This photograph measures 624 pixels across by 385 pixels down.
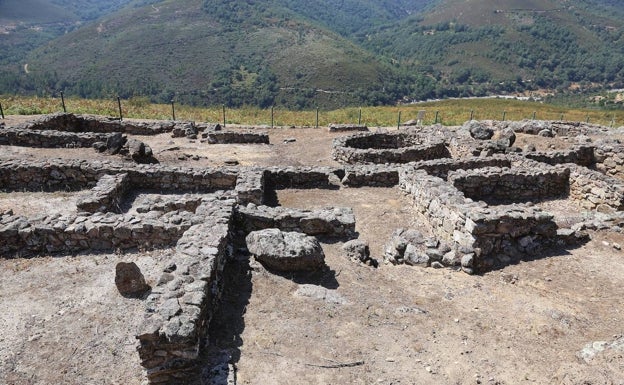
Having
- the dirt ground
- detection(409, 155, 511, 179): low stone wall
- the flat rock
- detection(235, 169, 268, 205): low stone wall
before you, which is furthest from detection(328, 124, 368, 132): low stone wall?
the flat rock

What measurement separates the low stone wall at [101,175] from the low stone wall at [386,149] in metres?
7.28

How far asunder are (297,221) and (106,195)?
279 inches

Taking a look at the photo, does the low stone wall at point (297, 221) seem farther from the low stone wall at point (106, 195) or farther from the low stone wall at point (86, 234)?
the low stone wall at point (106, 195)

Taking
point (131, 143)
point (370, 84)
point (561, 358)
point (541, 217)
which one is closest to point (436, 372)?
point (561, 358)

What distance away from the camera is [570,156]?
2097 centimetres

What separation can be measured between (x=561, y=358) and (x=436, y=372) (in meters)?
2.42

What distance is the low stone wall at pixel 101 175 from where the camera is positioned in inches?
658

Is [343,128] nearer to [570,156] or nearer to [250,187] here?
[570,156]

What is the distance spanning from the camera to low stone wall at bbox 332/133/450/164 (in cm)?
2162

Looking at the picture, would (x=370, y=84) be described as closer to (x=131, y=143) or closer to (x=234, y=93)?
(x=234, y=93)

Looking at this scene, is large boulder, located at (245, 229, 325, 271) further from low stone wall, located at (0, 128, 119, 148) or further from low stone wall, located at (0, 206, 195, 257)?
low stone wall, located at (0, 128, 119, 148)

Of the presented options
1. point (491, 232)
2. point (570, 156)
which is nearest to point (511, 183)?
point (491, 232)

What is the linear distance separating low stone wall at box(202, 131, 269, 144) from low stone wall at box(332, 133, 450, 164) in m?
5.26

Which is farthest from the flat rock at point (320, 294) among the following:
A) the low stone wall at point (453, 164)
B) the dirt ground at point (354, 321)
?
the low stone wall at point (453, 164)
